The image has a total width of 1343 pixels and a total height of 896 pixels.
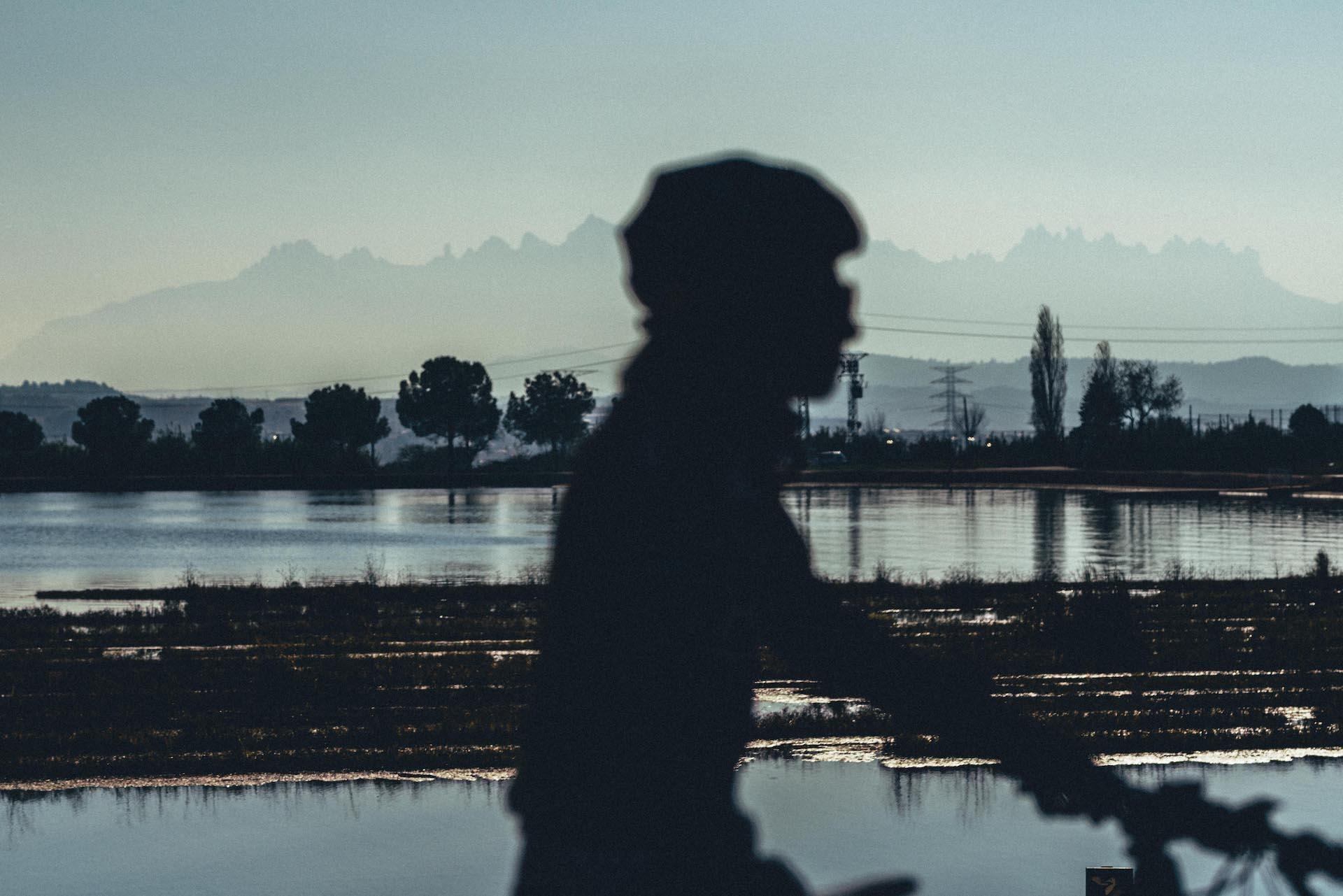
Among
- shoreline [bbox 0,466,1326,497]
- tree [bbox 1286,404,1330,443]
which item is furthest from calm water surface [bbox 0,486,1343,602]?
tree [bbox 1286,404,1330,443]

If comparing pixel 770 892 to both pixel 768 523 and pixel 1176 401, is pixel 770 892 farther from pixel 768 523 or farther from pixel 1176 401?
pixel 1176 401

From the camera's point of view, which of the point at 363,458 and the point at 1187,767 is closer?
the point at 1187,767

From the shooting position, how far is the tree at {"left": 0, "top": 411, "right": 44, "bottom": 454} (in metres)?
118

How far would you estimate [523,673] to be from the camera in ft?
47.1

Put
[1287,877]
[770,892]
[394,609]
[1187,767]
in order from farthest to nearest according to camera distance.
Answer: [394,609] → [1187,767] → [770,892] → [1287,877]

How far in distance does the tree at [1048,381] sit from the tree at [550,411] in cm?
4361

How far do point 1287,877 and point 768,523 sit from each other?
25.7 inches

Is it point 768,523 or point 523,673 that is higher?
point 768,523

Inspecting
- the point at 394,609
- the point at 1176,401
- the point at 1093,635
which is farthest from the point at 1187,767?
the point at 1176,401

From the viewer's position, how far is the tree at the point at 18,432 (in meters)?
118

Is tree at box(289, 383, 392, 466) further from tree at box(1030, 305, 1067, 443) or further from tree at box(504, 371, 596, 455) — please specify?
tree at box(1030, 305, 1067, 443)

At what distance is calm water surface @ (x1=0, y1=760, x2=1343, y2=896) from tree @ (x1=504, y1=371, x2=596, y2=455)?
128m

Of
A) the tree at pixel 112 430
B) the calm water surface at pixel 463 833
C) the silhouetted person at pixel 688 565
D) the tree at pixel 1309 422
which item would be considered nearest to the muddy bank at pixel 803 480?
the tree at pixel 112 430

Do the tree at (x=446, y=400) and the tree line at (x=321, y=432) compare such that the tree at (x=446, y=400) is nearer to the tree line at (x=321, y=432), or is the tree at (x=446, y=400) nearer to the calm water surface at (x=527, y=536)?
the tree line at (x=321, y=432)
